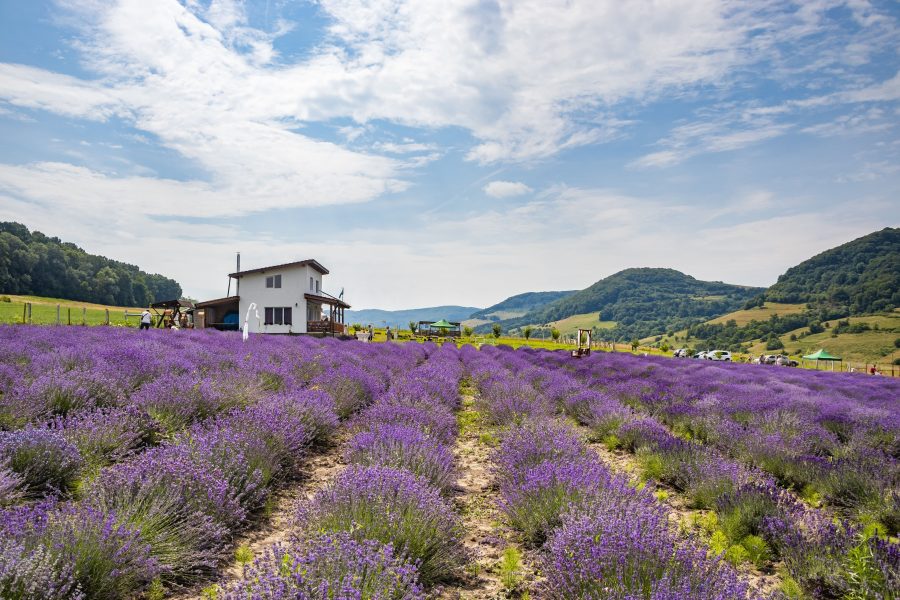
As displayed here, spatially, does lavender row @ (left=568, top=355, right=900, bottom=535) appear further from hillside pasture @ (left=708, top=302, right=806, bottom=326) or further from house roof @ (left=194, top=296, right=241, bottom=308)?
hillside pasture @ (left=708, top=302, right=806, bottom=326)

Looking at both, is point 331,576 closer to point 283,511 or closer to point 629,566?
point 629,566

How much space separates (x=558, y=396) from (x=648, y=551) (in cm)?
742

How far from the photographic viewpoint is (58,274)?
6775 cm

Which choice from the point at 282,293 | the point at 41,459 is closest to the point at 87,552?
the point at 41,459

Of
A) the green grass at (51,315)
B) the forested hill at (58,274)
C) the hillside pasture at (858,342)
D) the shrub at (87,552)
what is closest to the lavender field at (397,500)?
the shrub at (87,552)

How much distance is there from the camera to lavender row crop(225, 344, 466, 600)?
2.13 metres

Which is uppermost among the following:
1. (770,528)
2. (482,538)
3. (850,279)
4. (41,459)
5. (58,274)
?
(850,279)

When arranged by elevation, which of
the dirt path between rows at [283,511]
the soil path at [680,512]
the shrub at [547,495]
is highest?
the shrub at [547,495]

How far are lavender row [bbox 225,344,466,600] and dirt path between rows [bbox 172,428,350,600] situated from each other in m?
0.25

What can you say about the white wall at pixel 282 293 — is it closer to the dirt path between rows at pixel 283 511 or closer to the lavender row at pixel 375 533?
the dirt path between rows at pixel 283 511

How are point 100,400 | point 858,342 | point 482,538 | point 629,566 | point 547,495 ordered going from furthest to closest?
point 858,342 < point 100,400 < point 482,538 < point 547,495 < point 629,566

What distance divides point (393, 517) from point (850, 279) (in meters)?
174

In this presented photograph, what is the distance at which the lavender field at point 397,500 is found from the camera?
8.00 feet

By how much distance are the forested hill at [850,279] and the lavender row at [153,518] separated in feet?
446
